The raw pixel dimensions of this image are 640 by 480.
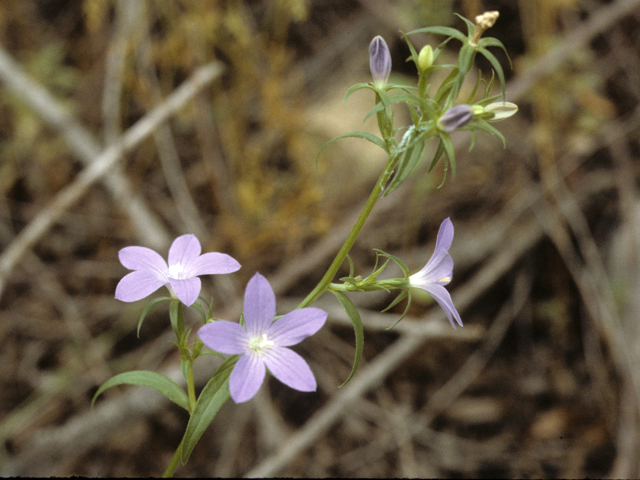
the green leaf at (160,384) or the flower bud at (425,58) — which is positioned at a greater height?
the flower bud at (425,58)

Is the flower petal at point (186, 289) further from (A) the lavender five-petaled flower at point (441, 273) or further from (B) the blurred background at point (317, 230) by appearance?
(B) the blurred background at point (317, 230)

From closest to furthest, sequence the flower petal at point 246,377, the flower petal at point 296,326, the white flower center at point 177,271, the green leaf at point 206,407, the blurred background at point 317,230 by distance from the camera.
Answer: the flower petal at point 246,377
the flower petal at point 296,326
the green leaf at point 206,407
the white flower center at point 177,271
the blurred background at point 317,230

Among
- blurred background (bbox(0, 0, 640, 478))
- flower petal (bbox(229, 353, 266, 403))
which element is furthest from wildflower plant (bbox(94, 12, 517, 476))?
blurred background (bbox(0, 0, 640, 478))

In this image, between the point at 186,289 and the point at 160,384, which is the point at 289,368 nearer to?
the point at 186,289

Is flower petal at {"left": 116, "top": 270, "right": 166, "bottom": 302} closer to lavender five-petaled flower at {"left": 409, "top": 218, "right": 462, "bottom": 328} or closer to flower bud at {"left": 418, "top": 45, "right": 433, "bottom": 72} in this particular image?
lavender five-petaled flower at {"left": 409, "top": 218, "right": 462, "bottom": 328}

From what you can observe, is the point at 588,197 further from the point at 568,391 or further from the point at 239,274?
the point at 239,274

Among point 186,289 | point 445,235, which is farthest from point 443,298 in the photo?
point 186,289

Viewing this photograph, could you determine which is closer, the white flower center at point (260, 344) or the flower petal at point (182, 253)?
the white flower center at point (260, 344)

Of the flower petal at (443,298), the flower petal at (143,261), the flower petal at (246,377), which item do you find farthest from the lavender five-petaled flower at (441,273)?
the flower petal at (143,261)
